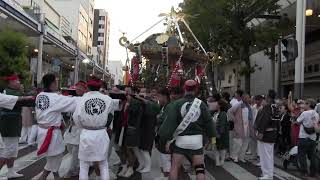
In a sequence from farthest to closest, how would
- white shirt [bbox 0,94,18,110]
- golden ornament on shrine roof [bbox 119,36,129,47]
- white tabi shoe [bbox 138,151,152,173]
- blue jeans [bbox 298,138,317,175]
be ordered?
golden ornament on shrine roof [bbox 119,36,129,47] → blue jeans [bbox 298,138,317,175] → white tabi shoe [bbox 138,151,152,173] → white shirt [bbox 0,94,18,110]

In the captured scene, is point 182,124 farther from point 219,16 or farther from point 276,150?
point 219,16

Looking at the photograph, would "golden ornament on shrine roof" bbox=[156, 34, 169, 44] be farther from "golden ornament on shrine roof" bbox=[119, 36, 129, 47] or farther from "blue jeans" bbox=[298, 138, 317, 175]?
"blue jeans" bbox=[298, 138, 317, 175]

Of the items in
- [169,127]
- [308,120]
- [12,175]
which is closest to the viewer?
[169,127]

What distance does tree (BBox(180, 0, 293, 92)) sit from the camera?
84.1 feet

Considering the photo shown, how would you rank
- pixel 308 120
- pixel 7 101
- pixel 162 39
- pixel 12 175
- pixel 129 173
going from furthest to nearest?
pixel 162 39 < pixel 308 120 < pixel 129 173 < pixel 12 175 < pixel 7 101

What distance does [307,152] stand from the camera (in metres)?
11.0

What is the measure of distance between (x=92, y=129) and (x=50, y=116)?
906 mm

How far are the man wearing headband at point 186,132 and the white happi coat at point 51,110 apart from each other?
1670mm

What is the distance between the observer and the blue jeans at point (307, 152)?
1088 centimetres

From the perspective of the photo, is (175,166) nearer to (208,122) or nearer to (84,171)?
(208,122)

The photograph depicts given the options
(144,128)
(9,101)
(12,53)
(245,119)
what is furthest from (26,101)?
(12,53)

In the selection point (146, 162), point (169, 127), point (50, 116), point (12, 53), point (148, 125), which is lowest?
point (146, 162)

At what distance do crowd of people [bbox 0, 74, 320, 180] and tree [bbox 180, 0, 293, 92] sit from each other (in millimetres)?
11162

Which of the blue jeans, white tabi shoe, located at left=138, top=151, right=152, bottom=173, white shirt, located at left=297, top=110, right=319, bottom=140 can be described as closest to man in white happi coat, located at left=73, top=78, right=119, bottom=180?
white tabi shoe, located at left=138, top=151, right=152, bottom=173
